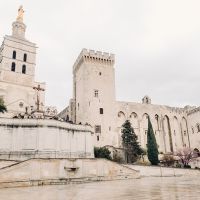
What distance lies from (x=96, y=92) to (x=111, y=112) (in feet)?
15.7

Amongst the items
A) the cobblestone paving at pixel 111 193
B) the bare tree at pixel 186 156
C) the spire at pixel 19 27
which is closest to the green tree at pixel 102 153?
the bare tree at pixel 186 156

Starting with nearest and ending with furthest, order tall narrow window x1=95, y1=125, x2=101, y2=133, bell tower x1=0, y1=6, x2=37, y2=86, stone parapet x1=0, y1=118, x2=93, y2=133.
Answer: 1. stone parapet x1=0, y1=118, x2=93, y2=133
2. tall narrow window x1=95, y1=125, x2=101, y2=133
3. bell tower x1=0, y1=6, x2=37, y2=86

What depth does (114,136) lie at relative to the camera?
4788cm

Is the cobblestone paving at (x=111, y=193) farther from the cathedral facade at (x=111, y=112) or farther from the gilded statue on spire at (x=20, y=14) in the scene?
the gilded statue on spire at (x=20, y=14)

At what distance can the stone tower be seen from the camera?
154 feet

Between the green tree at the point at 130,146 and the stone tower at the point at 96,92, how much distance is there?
2.89 metres

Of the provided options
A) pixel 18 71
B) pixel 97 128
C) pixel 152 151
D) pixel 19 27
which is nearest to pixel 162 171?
pixel 152 151

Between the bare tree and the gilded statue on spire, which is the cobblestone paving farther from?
the gilded statue on spire

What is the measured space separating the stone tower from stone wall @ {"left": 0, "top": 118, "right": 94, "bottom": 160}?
13997 millimetres

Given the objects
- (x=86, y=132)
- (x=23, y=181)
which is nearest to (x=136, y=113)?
(x=86, y=132)

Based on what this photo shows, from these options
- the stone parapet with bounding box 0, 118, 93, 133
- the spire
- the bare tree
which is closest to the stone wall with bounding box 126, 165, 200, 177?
the bare tree

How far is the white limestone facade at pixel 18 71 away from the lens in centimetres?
4962

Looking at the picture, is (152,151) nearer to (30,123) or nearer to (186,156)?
(186,156)

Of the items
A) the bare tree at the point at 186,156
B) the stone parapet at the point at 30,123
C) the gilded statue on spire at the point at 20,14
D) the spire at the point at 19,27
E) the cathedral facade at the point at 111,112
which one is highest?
the gilded statue on spire at the point at 20,14
